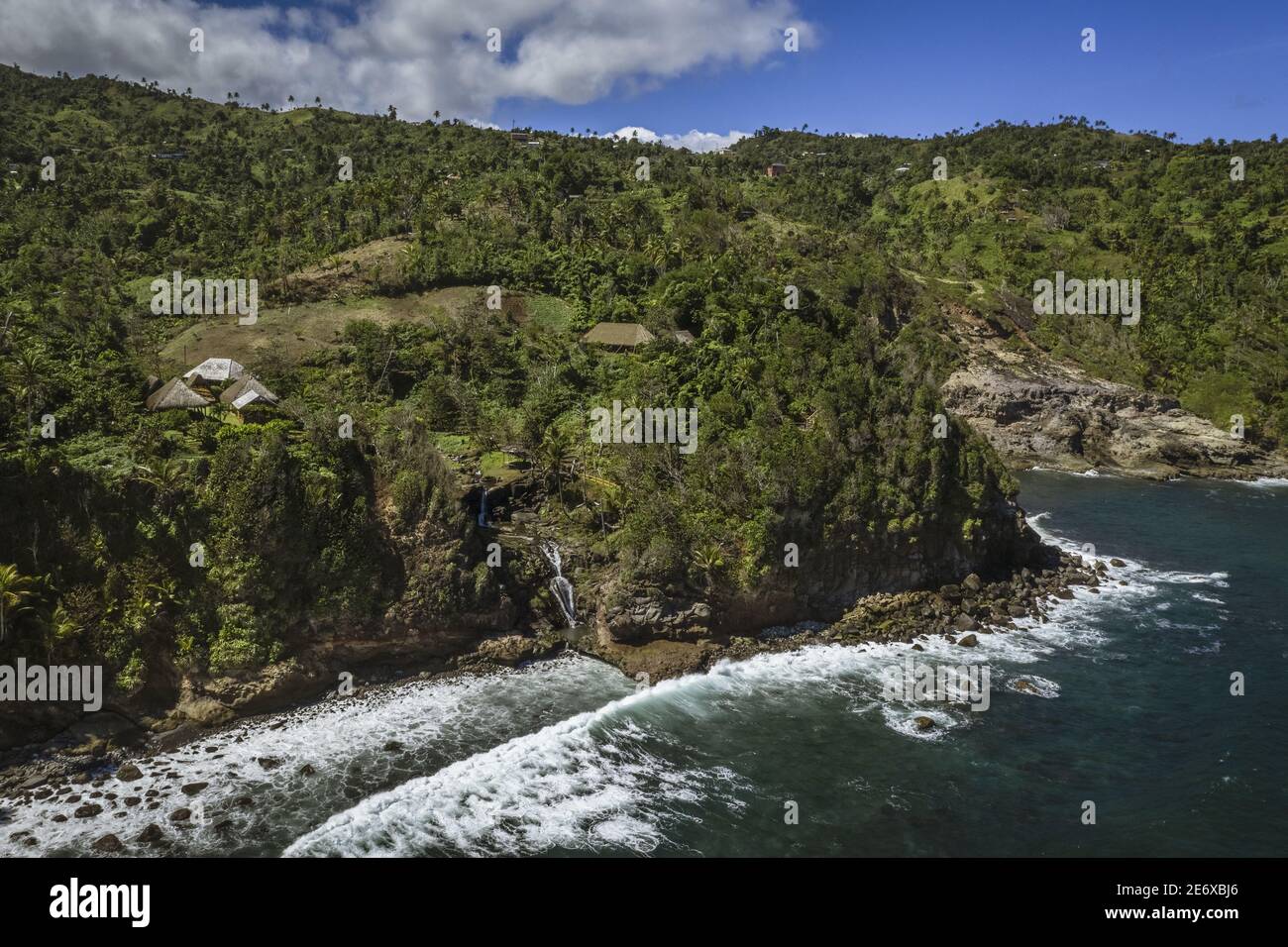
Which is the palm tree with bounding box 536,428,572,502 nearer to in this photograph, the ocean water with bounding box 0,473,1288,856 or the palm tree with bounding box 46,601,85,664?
the ocean water with bounding box 0,473,1288,856

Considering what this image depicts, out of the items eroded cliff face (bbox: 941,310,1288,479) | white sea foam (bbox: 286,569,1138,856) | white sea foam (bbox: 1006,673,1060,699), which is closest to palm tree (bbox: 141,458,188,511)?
white sea foam (bbox: 286,569,1138,856)

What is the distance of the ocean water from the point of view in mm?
25578

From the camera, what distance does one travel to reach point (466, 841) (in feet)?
83.7

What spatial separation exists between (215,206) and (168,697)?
267 ft

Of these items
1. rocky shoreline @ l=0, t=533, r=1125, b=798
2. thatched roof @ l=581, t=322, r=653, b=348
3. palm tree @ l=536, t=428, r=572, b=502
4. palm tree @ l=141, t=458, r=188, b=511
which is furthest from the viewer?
thatched roof @ l=581, t=322, r=653, b=348

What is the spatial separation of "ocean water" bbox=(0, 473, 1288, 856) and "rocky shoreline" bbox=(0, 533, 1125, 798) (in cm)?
89

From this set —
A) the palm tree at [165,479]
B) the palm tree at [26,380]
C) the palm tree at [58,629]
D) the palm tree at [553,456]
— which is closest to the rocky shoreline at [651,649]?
the palm tree at [58,629]

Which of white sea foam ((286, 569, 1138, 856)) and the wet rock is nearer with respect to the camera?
the wet rock

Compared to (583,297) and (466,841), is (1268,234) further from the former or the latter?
(466,841)

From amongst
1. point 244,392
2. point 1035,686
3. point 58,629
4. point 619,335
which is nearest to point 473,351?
point 619,335

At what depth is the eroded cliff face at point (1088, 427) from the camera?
81250 mm

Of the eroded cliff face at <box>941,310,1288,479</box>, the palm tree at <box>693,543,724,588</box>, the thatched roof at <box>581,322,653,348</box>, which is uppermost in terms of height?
the thatched roof at <box>581,322,653,348</box>

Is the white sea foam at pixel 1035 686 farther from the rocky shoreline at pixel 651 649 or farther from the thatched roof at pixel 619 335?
the thatched roof at pixel 619 335
